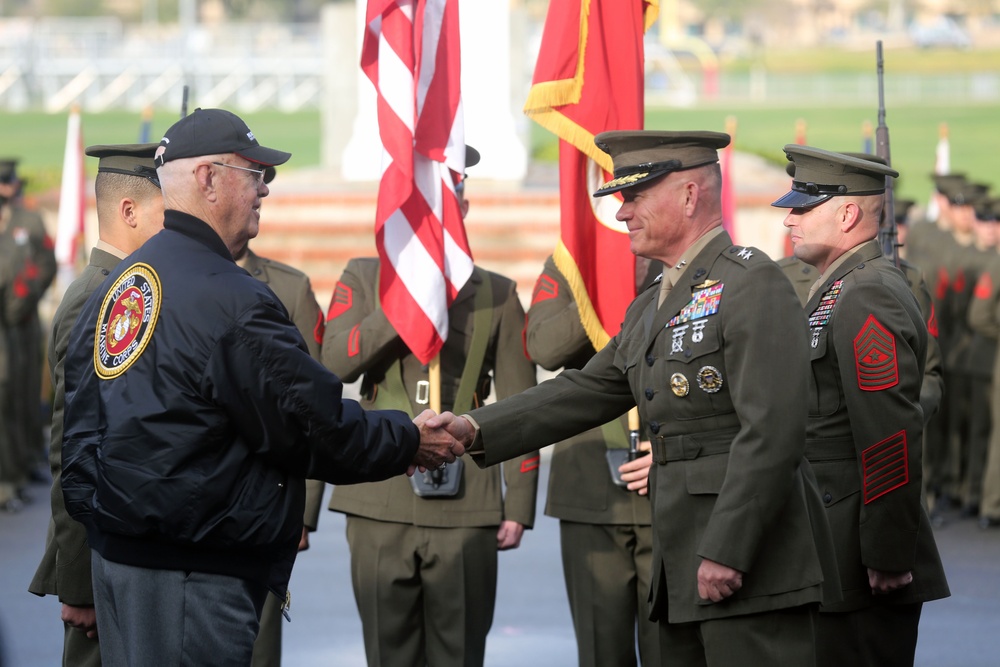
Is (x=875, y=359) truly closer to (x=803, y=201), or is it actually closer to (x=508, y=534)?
(x=803, y=201)

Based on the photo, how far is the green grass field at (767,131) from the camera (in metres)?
33.3

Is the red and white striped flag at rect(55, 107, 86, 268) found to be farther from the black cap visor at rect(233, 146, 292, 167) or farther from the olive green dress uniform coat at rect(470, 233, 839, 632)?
the olive green dress uniform coat at rect(470, 233, 839, 632)

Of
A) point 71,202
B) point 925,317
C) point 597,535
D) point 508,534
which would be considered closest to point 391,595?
point 508,534

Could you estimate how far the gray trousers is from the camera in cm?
355

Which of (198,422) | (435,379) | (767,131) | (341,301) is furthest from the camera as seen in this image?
(767,131)

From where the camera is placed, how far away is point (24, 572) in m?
8.62

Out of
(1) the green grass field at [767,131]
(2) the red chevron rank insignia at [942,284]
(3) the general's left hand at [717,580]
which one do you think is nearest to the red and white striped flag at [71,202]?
(2) the red chevron rank insignia at [942,284]

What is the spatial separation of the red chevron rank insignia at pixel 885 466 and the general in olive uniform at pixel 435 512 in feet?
4.47

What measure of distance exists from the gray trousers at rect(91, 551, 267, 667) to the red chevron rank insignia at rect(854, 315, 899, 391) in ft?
6.85

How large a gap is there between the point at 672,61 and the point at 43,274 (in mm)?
56419

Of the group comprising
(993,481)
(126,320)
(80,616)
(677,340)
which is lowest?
(993,481)

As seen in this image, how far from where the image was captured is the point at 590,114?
557 cm

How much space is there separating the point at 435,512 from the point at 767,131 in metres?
36.9

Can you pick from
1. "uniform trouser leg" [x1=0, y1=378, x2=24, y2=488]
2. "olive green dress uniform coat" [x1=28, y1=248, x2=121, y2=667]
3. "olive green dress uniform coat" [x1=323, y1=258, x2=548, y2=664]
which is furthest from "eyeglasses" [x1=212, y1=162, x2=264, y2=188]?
"uniform trouser leg" [x1=0, y1=378, x2=24, y2=488]
